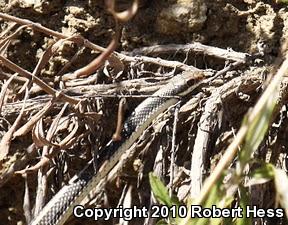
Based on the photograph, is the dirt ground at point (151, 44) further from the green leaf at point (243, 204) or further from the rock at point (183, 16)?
the green leaf at point (243, 204)

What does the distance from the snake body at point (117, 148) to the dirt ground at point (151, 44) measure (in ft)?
0.17

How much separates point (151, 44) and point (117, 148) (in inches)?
14.4

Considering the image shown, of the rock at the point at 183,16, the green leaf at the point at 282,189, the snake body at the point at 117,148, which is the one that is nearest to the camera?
the green leaf at the point at 282,189

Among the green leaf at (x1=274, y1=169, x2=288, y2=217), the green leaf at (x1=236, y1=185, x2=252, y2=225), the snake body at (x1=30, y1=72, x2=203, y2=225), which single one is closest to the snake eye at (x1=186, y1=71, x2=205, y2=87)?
the snake body at (x1=30, y1=72, x2=203, y2=225)

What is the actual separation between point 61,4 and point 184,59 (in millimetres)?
435

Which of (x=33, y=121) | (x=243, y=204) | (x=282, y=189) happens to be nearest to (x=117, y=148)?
(x=33, y=121)

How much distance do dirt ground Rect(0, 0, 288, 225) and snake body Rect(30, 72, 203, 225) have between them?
0.05 metres

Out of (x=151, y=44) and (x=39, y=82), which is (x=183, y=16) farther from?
(x=39, y=82)

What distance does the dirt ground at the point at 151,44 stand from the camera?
1.49 metres

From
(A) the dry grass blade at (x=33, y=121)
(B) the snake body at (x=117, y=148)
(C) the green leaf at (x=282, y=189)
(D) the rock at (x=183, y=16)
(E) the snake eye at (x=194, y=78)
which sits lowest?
(B) the snake body at (x=117, y=148)

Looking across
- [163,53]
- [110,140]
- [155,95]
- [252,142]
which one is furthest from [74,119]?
[252,142]

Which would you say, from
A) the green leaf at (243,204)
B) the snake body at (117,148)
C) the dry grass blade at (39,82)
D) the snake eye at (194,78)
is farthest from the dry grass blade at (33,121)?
the green leaf at (243,204)

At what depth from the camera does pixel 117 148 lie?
1.47 m

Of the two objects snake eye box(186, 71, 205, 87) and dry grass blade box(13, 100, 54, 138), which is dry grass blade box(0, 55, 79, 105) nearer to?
dry grass blade box(13, 100, 54, 138)
